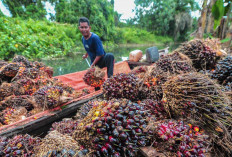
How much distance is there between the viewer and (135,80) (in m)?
1.34

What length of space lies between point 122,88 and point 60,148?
75 centimetres

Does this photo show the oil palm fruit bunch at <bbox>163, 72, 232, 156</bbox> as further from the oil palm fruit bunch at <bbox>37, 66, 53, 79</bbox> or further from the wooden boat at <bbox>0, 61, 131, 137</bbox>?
the oil palm fruit bunch at <bbox>37, 66, 53, 79</bbox>

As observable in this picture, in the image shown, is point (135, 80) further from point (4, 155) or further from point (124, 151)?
point (4, 155)

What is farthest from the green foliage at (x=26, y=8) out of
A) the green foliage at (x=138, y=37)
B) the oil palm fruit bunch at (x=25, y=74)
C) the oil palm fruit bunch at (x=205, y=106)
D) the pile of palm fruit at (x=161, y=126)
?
the oil palm fruit bunch at (x=205, y=106)

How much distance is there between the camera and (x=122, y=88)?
4.16 feet

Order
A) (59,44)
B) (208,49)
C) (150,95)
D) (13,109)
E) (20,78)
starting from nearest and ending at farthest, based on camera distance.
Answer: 1. (150,95)
2. (13,109)
3. (208,49)
4. (20,78)
5. (59,44)

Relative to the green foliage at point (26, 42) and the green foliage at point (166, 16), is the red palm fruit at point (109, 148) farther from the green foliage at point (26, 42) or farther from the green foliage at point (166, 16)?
the green foliage at point (166, 16)

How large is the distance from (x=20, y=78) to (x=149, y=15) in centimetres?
2836

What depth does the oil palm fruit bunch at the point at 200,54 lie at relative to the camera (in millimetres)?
1622

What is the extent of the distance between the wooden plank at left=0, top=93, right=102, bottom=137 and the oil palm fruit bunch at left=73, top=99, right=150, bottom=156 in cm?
84

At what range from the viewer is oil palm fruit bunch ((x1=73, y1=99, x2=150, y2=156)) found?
653 millimetres

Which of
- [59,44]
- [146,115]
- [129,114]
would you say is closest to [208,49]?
[146,115]

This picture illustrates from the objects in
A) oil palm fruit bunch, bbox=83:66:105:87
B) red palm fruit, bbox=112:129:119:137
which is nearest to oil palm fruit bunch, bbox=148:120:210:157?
red palm fruit, bbox=112:129:119:137

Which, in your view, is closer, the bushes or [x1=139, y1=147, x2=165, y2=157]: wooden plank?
[x1=139, y1=147, x2=165, y2=157]: wooden plank
